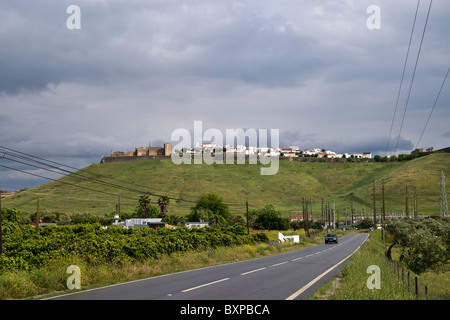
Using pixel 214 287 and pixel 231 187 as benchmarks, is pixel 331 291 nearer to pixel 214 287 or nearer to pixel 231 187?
pixel 214 287

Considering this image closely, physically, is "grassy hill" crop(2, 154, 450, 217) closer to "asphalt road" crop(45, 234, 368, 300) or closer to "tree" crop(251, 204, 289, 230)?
"tree" crop(251, 204, 289, 230)

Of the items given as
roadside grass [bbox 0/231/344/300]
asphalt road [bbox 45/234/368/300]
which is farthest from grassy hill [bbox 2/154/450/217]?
asphalt road [bbox 45/234/368/300]

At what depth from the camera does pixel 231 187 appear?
15962 centimetres

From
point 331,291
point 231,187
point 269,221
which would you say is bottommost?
point 269,221

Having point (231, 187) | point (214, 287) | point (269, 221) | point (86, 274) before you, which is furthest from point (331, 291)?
point (231, 187)

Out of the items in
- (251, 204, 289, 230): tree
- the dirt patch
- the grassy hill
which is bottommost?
(251, 204, 289, 230): tree

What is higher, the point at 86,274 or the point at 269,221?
the point at 86,274

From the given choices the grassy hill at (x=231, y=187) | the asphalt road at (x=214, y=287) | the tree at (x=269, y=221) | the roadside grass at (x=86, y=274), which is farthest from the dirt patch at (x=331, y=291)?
the grassy hill at (x=231, y=187)

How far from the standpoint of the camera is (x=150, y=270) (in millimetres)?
19109

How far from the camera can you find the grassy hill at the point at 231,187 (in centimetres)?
13925

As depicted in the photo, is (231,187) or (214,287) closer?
(214,287)

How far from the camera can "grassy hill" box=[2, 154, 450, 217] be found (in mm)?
139250

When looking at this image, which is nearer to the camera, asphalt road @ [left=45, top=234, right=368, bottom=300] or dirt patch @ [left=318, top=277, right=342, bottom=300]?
asphalt road @ [left=45, top=234, right=368, bottom=300]

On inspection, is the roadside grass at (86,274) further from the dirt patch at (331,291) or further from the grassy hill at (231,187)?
the grassy hill at (231,187)
